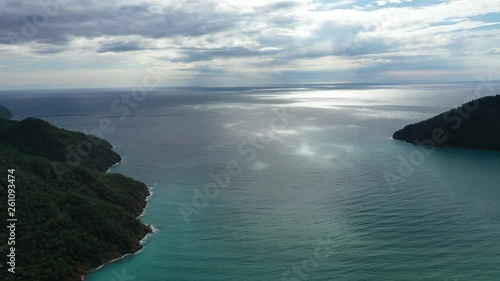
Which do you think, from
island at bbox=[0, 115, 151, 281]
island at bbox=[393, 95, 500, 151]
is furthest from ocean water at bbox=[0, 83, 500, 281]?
island at bbox=[393, 95, 500, 151]

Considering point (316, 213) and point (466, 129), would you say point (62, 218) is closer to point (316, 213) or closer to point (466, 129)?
point (316, 213)

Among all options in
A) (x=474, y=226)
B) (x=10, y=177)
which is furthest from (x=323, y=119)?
(x=10, y=177)

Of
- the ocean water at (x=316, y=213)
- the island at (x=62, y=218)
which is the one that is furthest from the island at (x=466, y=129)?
the island at (x=62, y=218)

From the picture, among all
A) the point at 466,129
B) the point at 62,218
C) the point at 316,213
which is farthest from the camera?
the point at 466,129

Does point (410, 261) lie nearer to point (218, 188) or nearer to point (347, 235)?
point (347, 235)

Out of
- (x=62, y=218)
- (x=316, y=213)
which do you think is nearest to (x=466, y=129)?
(x=316, y=213)

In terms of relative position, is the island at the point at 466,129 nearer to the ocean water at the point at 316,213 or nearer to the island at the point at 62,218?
the ocean water at the point at 316,213

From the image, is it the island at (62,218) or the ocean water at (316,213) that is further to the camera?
the ocean water at (316,213)
